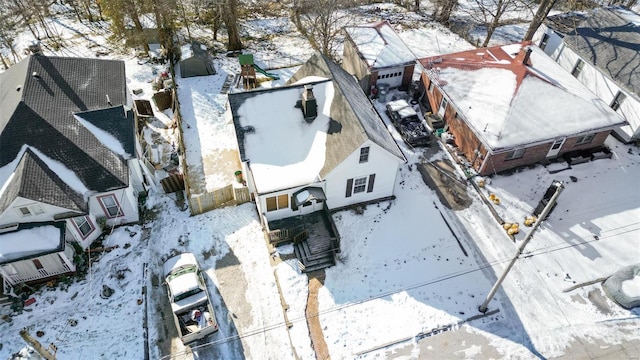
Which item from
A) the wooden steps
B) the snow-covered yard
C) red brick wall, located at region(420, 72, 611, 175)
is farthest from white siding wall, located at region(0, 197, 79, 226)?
red brick wall, located at region(420, 72, 611, 175)

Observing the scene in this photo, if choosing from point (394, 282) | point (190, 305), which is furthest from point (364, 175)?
point (190, 305)

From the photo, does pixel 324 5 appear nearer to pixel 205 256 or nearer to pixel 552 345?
pixel 205 256

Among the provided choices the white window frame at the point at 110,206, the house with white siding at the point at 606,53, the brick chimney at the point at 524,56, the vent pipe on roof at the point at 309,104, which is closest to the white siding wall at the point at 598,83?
the house with white siding at the point at 606,53

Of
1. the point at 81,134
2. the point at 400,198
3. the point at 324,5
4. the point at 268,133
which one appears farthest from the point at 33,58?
the point at 400,198

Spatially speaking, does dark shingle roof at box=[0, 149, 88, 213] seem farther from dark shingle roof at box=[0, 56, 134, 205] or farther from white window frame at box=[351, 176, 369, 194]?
white window frame at box=[351, 176, 369, 194]

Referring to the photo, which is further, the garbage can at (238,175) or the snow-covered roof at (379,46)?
the snow-covered roof at (379,46)

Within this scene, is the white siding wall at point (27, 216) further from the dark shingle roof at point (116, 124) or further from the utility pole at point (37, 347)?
the utility pole at point (37, 347)
